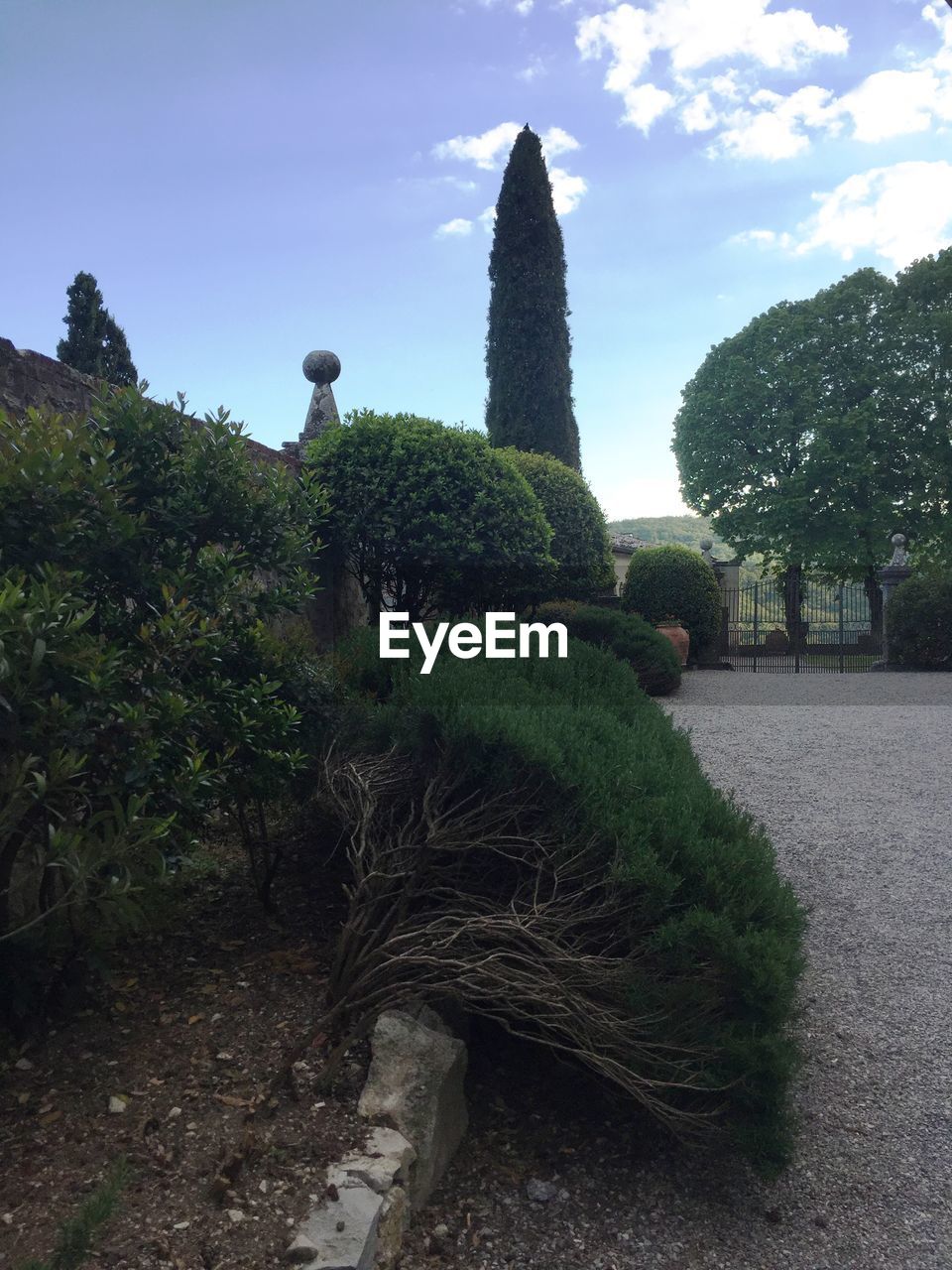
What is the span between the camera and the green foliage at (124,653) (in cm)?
255

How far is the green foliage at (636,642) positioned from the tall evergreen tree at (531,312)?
26.7 ft

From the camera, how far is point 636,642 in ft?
34.7

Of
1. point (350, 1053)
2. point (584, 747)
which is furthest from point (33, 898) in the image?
point (584, 747)

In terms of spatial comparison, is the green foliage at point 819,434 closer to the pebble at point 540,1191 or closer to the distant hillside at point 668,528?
the pebble at point 540,1191

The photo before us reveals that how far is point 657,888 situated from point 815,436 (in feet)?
73.7

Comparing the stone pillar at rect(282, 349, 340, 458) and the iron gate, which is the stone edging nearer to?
the stone pillar at rect(282, 349, 340, 458)

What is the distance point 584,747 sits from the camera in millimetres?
3697

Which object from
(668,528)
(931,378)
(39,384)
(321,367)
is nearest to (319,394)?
(321,367)

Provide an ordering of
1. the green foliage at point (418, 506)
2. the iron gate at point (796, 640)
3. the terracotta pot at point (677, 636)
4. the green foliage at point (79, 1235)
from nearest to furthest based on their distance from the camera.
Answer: the green foliage at point (79, 1235), the green foliage at point (418, 506), the terracotta pot at point (677, 636), the iron gate at point (796, 640)

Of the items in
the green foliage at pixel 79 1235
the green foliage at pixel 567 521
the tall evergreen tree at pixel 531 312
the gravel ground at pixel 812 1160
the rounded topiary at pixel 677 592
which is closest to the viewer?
the green foliage at pixel 79 1235

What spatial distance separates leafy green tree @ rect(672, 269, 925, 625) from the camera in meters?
22.6

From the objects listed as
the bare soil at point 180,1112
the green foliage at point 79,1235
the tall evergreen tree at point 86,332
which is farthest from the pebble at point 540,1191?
the tall evergreen tree at point 86,332

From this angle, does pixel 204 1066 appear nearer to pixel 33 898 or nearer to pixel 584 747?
pixel 33 898

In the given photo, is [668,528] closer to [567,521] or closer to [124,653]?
[567,521]
